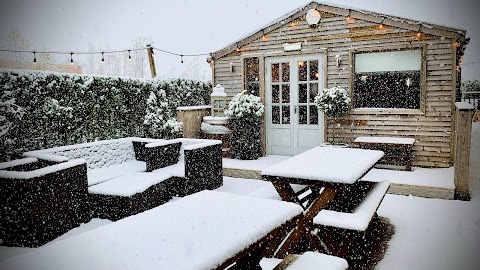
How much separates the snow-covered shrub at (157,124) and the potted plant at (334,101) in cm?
390

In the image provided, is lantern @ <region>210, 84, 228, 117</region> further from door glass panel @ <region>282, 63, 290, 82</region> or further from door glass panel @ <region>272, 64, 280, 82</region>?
door glass panel @ <region>282, 63, 290, 82</region>

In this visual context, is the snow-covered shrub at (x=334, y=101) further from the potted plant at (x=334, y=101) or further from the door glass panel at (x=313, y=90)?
the door glass panel at (x=313, y=90)

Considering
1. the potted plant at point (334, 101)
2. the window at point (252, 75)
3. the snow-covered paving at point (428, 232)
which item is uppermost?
the window at point (252, 75)

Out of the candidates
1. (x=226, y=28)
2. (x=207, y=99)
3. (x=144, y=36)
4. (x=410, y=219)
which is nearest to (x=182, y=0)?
(x=226, y=28)

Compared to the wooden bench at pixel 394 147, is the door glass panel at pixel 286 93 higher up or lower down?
higher up

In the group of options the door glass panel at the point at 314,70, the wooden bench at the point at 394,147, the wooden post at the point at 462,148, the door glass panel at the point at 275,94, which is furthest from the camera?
the door glass panel at the point at 275,94

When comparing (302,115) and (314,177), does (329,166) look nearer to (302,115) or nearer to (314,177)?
(314,177)

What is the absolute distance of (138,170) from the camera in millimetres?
5781

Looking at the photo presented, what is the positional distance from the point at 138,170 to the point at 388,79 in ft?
17.4

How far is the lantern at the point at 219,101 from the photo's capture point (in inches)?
331

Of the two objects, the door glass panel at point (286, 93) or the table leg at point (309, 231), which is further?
the door glass panel at point (286, 93)

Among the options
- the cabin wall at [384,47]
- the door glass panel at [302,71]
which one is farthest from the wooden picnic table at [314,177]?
the door glass panel at [302,71]

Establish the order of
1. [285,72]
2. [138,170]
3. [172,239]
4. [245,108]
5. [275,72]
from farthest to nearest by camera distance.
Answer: [275,72]
[285,72]
[245,108]
[138,170]
[172,239]

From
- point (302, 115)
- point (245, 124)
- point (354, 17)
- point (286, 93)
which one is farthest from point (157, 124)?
point (354, 17)
